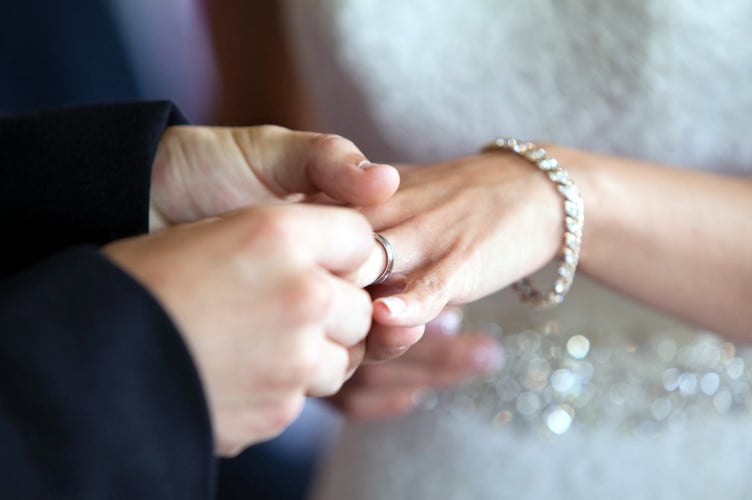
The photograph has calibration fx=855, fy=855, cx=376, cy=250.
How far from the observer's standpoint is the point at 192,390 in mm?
287

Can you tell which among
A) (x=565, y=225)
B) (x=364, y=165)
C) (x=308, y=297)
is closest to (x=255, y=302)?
(x=308, y=297)

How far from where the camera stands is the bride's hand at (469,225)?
1.38 feet

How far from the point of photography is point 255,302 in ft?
1.01

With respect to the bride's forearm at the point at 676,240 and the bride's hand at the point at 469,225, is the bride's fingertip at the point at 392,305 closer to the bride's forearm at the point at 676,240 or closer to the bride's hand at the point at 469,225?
the bride's hand at the point at 469,225

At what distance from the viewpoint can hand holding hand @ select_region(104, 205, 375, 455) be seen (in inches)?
11.7

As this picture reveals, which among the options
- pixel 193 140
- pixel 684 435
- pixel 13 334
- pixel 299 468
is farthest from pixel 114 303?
pixel 299 468

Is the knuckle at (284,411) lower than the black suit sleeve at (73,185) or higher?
lower

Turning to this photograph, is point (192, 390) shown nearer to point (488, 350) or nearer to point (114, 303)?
point (114, 303)

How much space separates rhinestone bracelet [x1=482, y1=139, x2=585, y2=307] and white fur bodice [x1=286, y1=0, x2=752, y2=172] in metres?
0.17

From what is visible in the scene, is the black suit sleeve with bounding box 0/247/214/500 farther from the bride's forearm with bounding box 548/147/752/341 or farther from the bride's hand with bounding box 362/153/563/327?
the bride's forearm with bounding box 548/147/752/341

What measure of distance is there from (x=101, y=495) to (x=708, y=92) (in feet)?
1.69

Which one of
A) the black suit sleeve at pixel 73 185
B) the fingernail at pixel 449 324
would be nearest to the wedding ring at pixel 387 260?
the black suit sleeve at pixel 73 185

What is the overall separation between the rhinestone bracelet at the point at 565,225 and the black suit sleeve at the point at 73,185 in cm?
21

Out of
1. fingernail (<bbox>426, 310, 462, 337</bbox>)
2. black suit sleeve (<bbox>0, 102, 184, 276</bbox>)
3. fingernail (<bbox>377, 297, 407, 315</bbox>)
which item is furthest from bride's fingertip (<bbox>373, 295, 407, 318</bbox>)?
fingernail (<bbox>426, 310, 462, 337</bbox>)
